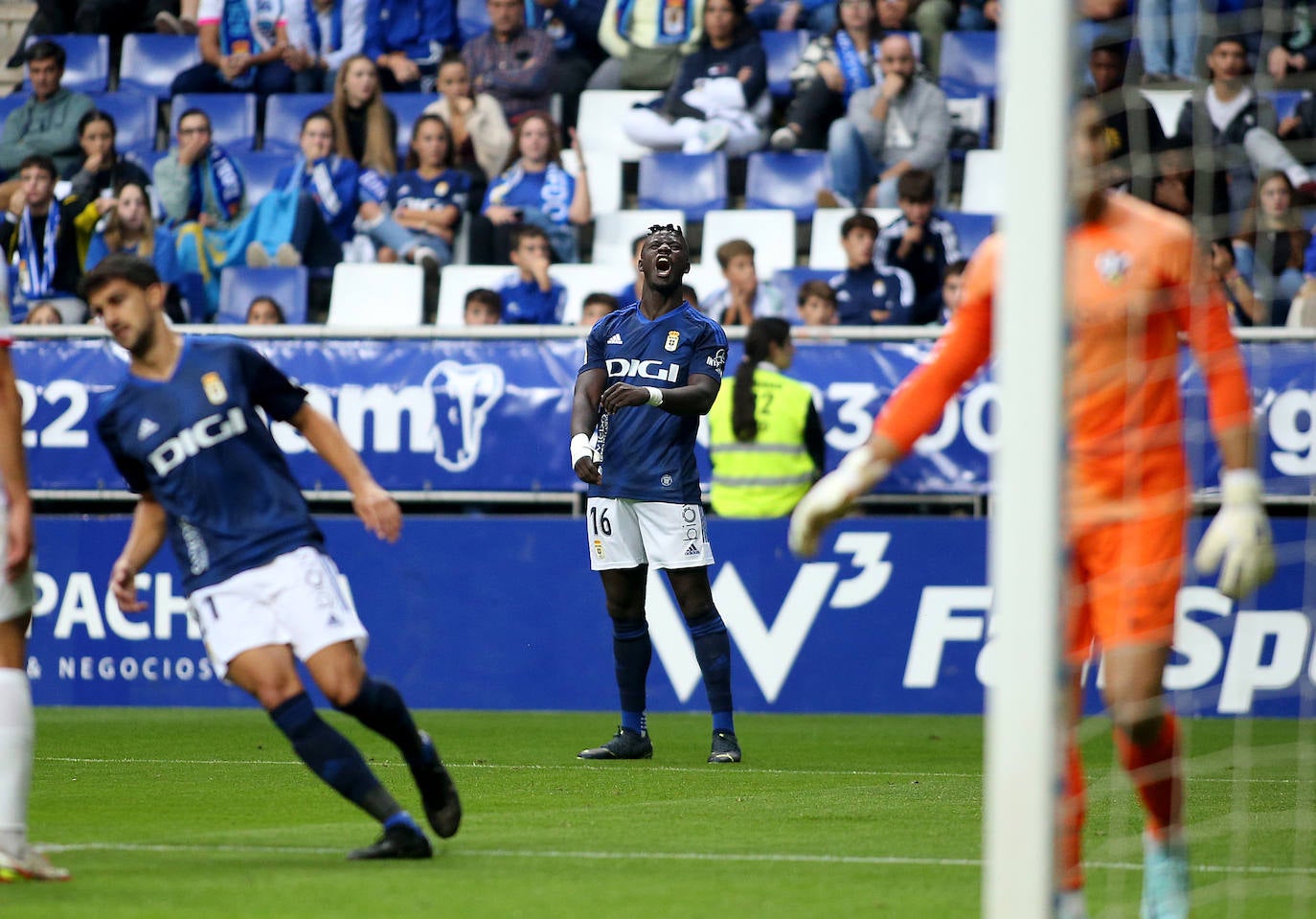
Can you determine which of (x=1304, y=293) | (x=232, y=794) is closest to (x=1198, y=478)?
(x=1304, y=293)

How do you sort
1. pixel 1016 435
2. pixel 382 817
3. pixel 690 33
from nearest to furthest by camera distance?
pixel 1016 435 < pixel 382 817 < pixel 690 33

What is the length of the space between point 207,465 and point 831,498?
2.15 metres

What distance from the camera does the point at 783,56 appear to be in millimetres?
16234

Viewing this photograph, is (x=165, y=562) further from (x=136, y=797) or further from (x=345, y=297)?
(x=136, y=797)

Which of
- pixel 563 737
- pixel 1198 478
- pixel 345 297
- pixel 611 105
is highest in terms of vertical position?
pixel 611 105

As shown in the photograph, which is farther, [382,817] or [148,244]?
[148,244]

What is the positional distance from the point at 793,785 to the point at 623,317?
249 centimetres

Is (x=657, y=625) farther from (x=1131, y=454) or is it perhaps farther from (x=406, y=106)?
(x=1131, y=454)

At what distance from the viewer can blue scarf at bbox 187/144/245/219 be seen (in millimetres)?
15461

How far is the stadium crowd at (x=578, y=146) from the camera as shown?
13367 mm

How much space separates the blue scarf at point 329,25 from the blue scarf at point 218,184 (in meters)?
1.99

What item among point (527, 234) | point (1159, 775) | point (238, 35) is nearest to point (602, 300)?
point (527, 234)

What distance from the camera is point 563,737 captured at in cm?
1065

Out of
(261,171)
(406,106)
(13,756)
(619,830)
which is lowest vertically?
(619,830)
